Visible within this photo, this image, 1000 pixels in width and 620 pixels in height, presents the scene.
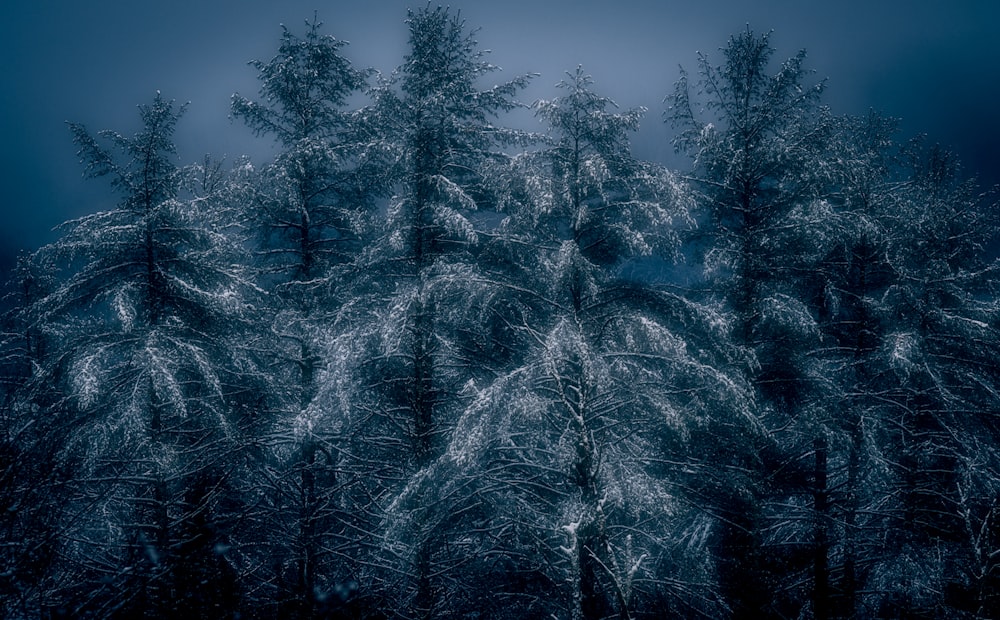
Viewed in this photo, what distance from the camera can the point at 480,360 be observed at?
376 inches

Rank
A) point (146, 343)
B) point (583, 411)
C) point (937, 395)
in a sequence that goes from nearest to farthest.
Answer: point (583, 411) → point (146, 343) → point (937, 395)

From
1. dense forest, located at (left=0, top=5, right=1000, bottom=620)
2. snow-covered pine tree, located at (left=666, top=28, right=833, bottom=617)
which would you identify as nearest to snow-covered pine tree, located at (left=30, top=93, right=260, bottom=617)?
dense forest, located at (left=0, top=5, right=1000, bottom=620)

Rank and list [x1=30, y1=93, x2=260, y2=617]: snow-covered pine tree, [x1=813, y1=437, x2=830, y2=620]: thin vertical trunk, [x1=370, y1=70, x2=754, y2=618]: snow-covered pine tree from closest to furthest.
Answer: [x1=370, y1=70, x2=754, y2=618]: snow-covered pine tree
[x1=30, y1=93, x2=260, y2=617]: snow-covered pine tree
[x1=813, y1=437, x2=830, y2=620]: thin vertical trunk

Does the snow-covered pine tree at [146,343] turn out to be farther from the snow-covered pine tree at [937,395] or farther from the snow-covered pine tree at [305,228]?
the snow-covered pine tree at [937,395]

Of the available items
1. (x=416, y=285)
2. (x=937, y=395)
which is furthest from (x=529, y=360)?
(x=937, y=395)

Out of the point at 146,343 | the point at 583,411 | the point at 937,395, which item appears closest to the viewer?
the point at 583,411

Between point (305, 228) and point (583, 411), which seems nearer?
point (583, 411)

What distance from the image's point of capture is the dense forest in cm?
825

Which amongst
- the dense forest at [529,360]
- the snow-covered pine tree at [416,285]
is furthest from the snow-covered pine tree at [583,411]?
the snow-covered pine tree at [416,285]

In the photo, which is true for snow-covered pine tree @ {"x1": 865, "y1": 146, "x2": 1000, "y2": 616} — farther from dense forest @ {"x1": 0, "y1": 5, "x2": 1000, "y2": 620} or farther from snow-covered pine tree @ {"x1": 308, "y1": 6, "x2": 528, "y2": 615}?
snow-covered pine tree @ {"x1": 308, "y1": 6, "x2": 528, "y2": 615}

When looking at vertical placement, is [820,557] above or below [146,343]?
below

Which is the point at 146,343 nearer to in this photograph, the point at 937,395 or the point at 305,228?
the point at 305,228

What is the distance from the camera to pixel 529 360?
8.58 m

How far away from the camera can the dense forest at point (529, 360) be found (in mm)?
8250
